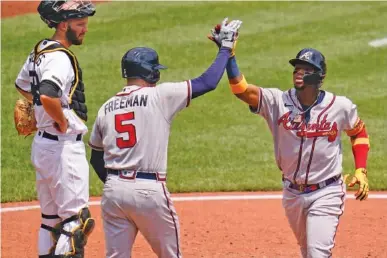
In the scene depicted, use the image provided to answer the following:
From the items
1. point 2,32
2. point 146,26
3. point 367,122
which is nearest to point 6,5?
point 2,32

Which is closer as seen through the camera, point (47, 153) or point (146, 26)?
point (47, 153)

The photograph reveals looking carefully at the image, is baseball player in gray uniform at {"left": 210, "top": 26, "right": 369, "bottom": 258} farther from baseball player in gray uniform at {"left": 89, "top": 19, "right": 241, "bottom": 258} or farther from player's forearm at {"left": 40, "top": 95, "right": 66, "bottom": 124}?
player's forearm at {"left": 40, "top": 95, "right": 66, "bottom": 124}

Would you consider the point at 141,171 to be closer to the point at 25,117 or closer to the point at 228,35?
the point at 228,35

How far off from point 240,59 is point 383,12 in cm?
410

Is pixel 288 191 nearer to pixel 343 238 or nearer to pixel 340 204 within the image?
pixel 340 204

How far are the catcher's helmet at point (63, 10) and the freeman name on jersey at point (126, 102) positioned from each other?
Result: 3.01 feet

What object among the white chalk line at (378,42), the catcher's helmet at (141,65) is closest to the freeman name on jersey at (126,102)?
the catcher's helmet at (141,65)

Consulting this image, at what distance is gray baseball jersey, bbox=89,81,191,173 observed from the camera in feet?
20.5

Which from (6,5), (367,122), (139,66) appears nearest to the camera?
(139,66)

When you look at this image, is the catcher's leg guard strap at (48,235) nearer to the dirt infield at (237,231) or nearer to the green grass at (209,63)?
the dirt infield at (237,231)

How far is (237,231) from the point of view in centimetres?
929

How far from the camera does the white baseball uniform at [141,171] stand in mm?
6234

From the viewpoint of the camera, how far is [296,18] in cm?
1872

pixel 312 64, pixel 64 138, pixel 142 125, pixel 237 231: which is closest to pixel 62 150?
pixel 64 138
